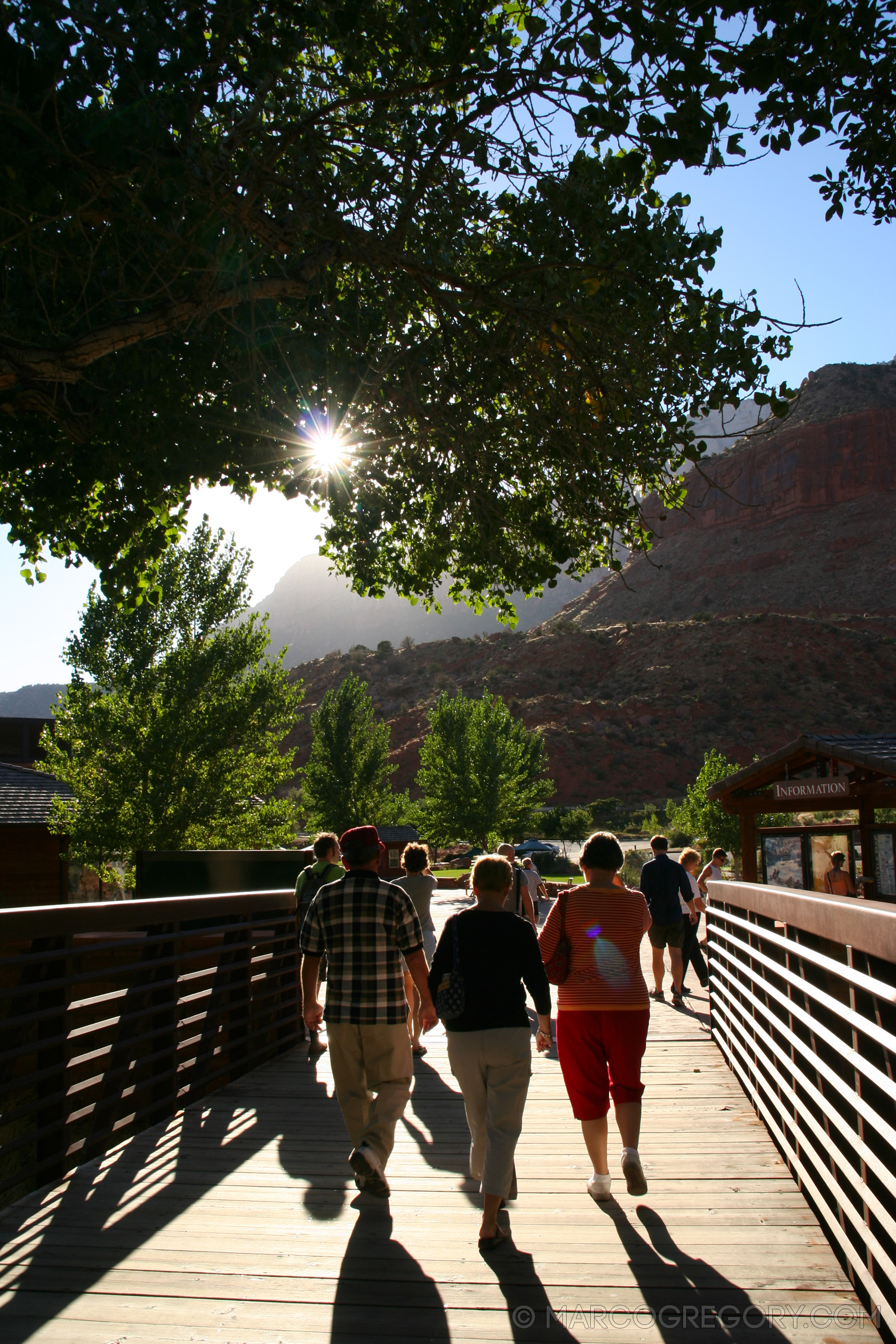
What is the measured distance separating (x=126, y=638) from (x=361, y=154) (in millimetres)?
15883

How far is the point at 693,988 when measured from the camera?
12.7 metres

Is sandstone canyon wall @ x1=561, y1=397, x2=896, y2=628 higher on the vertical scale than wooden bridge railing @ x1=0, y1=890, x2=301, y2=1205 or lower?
higher

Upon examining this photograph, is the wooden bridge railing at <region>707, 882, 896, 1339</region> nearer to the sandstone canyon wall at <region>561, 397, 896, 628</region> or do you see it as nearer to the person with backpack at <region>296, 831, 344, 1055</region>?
the person with backpack at <region>296, 831, 344, 1055</region>

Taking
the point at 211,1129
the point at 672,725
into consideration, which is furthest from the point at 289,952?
the point at 672,725

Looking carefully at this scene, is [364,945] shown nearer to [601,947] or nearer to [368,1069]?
[368,1069]

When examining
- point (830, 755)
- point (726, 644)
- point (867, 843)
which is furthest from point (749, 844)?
point (726, 644)

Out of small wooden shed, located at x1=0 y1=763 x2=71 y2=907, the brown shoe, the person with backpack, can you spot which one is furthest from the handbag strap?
small wooden shed, located at x1=0 y1=763 x2=71 y2=907

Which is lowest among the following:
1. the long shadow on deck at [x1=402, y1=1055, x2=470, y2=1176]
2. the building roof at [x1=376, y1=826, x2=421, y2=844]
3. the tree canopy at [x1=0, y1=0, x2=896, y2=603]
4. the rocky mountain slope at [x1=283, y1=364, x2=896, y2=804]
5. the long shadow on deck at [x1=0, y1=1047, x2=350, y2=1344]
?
the long shadow on deck at [x1=402, y1=1055, x2=470, y2=1176]

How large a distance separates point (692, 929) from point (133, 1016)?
25.4 feet

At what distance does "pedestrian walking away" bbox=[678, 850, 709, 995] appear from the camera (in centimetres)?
1105

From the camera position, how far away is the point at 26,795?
23.2 m

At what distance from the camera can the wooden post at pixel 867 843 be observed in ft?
46.3

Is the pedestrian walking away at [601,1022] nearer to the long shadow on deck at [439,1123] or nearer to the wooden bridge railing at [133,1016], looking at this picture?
the long shadow on deck at [439,1123]

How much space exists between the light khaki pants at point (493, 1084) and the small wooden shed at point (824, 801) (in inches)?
401
